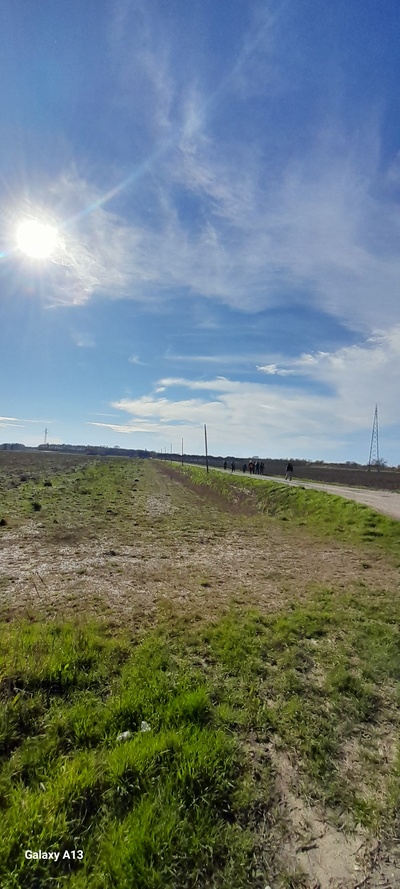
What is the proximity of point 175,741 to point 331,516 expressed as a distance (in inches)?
696

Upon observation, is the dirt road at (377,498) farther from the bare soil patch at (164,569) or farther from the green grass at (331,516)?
the bare soil patch at (164,569)

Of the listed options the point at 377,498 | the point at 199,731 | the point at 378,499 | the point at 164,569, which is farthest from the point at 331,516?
the point at 199,731

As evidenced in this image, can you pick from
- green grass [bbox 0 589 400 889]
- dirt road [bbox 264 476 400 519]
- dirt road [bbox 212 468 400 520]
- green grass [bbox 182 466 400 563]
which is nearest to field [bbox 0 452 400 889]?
green grass [bbox 0 589 400 889]

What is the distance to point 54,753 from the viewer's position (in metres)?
3.62

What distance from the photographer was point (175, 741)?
369cm

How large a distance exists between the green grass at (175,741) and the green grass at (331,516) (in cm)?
838

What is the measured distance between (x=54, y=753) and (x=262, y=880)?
2.22 m

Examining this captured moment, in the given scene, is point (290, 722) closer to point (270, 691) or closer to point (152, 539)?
point (270, 691)

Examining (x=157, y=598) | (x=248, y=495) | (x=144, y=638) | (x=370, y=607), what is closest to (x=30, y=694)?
(x=144, y=638)

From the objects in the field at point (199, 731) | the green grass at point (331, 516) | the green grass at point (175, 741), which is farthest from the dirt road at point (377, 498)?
the green grass at point (175, 741)

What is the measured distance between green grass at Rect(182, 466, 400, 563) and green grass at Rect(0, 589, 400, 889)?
838 cm

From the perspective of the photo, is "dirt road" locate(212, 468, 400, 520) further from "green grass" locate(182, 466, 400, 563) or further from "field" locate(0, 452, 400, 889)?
"field" locate(0, 452, 400, 889)

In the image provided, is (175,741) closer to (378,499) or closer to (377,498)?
(378,499)

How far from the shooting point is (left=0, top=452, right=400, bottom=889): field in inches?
108
